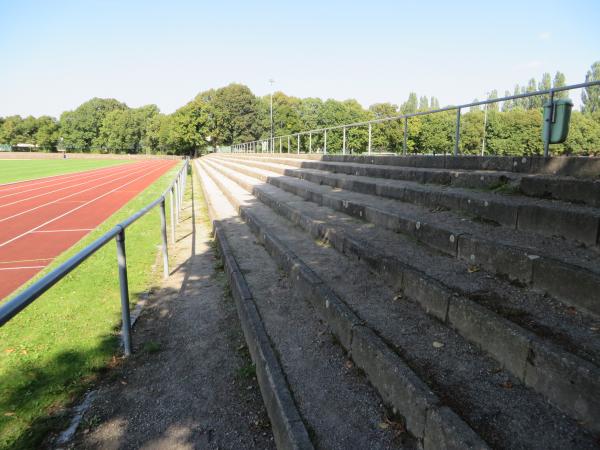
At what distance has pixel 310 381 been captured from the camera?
7.98 ft

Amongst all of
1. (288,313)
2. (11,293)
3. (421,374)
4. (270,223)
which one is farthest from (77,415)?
(270,223)

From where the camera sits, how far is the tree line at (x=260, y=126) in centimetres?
764

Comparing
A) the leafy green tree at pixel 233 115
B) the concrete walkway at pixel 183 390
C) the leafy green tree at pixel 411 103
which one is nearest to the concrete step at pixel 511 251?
the concrete walkway at pixel 183 390

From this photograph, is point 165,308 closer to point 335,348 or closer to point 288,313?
point 288,313

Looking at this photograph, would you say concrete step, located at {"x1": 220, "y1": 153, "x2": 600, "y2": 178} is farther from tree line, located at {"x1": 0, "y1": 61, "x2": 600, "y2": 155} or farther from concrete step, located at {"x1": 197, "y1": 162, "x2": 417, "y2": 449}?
concrete step, located at {"x1": 197, "y1": 162, "x2": 417, "y2": 449}

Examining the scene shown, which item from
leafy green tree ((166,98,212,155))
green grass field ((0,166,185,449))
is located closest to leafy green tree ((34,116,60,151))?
leafy green tree ((166,98,212,155))

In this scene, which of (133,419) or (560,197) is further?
(560,197)

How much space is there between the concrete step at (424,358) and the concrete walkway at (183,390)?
774 mm

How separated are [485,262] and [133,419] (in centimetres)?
282

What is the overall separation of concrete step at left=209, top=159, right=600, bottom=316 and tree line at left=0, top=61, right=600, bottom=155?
227 cm

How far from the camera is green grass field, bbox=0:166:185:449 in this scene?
102 inches

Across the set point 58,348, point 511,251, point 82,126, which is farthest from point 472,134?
point 82,126

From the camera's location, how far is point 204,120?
72.6 m

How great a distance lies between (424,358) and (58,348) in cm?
327
